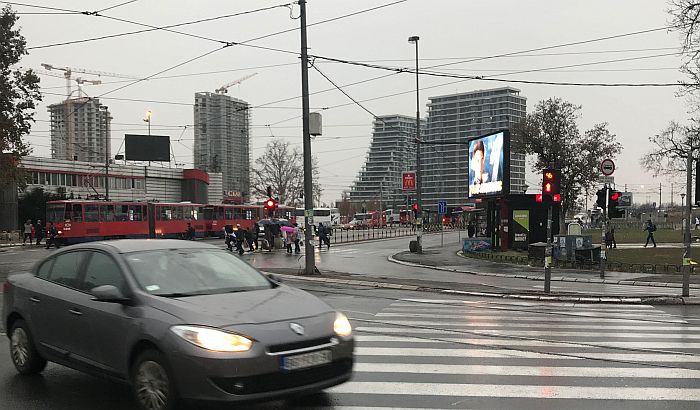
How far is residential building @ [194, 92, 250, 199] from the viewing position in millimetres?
53531

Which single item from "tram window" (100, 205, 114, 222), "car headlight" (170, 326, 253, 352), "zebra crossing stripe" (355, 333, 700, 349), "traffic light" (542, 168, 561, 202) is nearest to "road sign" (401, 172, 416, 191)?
"tram window" (100, 205, 114, 222)

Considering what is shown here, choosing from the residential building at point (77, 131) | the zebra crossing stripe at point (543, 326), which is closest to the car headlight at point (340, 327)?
the zebra crossing stripe at point (543, 326)

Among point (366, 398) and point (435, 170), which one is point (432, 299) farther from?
point (435, 170)

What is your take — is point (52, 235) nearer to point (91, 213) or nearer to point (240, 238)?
point (91, 213)

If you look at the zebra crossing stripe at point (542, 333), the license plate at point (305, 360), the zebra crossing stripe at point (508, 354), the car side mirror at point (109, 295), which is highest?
the car side mirror at point (109, 295)

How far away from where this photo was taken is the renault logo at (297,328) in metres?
5.09

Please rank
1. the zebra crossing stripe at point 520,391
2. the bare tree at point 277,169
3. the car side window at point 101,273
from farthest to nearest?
the bare tree at point 277,169
the zebra crossing stripe at point 520,391
the car side window at point 101,273

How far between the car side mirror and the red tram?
36.0m

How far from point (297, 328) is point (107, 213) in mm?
38756

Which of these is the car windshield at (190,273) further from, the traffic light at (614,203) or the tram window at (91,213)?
the tram window at (91,213)

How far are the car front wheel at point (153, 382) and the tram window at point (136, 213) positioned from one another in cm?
3991

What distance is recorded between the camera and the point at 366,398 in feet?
19.5

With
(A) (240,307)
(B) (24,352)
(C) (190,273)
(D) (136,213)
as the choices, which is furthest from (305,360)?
(D) (136,213)

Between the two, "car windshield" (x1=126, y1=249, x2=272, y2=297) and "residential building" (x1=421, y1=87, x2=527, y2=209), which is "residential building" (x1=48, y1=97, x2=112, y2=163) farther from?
"car windshield" (x1=126, y1=249, x2=272, y2=297)
